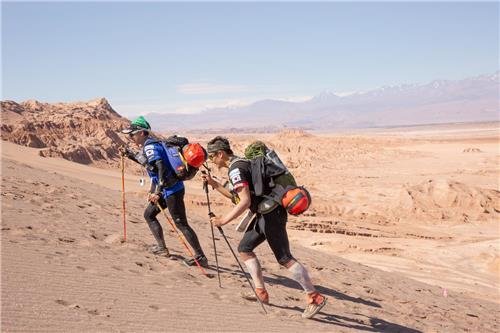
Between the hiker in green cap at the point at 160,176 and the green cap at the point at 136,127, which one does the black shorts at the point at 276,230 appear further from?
the green cap at the point at 136,127

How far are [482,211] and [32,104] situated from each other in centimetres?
2873

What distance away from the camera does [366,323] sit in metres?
6.17

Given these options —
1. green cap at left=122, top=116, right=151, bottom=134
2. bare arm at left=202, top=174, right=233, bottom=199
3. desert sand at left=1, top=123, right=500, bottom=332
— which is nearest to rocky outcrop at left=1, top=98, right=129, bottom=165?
desert sand at left=1, top=123, right=500, bottom=332

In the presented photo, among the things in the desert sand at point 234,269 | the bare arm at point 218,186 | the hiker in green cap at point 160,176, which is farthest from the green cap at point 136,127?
the desert sand at point 234,269

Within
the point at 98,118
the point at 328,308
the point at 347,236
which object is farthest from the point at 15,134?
the point at 328,308

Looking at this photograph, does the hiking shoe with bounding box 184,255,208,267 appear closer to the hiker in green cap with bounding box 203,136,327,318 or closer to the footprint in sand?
the hiker in green cap with bounding box 203,136,327,318

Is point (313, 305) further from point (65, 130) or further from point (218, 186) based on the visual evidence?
point (65, 130)

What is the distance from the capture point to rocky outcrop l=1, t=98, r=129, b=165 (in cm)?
2599

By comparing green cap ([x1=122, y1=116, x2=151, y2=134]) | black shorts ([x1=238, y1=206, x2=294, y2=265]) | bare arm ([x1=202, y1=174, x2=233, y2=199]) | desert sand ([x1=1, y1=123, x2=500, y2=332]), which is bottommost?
desert sand ([x1=1, y1=123, x2=500, y2=332])

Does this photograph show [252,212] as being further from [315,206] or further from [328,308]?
[315,206]

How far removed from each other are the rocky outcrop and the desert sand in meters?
5.96

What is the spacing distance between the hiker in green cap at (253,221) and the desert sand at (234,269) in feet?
1.21

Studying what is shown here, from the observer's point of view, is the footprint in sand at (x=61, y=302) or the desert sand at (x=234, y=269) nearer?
the footprint in sand at (x=61, y=302)

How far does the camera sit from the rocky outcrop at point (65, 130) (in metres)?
26.0
